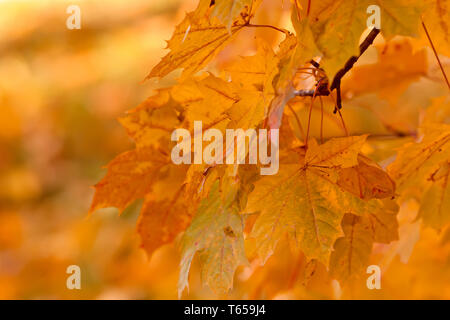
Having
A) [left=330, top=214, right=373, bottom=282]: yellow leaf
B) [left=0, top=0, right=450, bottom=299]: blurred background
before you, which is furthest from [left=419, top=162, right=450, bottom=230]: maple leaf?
[left=0, top=0, right=450, bottom=299]: blurred background

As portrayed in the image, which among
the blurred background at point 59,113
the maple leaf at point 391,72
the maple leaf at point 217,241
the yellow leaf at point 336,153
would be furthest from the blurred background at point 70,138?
the yellow leaf at point 336,153

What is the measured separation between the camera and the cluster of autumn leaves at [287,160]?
555mm

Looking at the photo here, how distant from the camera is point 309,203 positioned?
67cm

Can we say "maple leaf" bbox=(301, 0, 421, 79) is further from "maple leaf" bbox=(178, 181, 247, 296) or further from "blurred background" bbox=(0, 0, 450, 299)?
"blurred background" bbox=(0, 0, 450, 299)

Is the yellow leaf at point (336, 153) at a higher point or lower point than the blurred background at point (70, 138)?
lower

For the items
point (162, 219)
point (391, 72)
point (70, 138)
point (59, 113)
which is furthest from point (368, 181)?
point (59, 113)

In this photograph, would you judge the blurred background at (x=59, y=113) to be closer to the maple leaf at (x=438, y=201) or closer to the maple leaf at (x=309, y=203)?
the maple leaf at (x=438, y=201)

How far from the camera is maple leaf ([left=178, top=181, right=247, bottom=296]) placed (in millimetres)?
699

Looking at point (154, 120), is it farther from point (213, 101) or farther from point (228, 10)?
point (228, 10)

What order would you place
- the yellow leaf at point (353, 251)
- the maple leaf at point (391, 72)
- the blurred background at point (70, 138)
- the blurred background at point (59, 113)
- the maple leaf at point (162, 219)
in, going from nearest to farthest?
the yellow leaf at point (353, 251) < the maple leaf at point (162, 219) < the maple leaf at point (391, 72) < the blurred background at point (70, 138) < the blurred background at point (59, 113)

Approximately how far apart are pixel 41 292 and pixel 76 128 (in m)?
1.29

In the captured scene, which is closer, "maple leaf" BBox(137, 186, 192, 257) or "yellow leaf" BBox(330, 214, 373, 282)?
"yellow leaf" BBox(330, 214, 373, 282)
